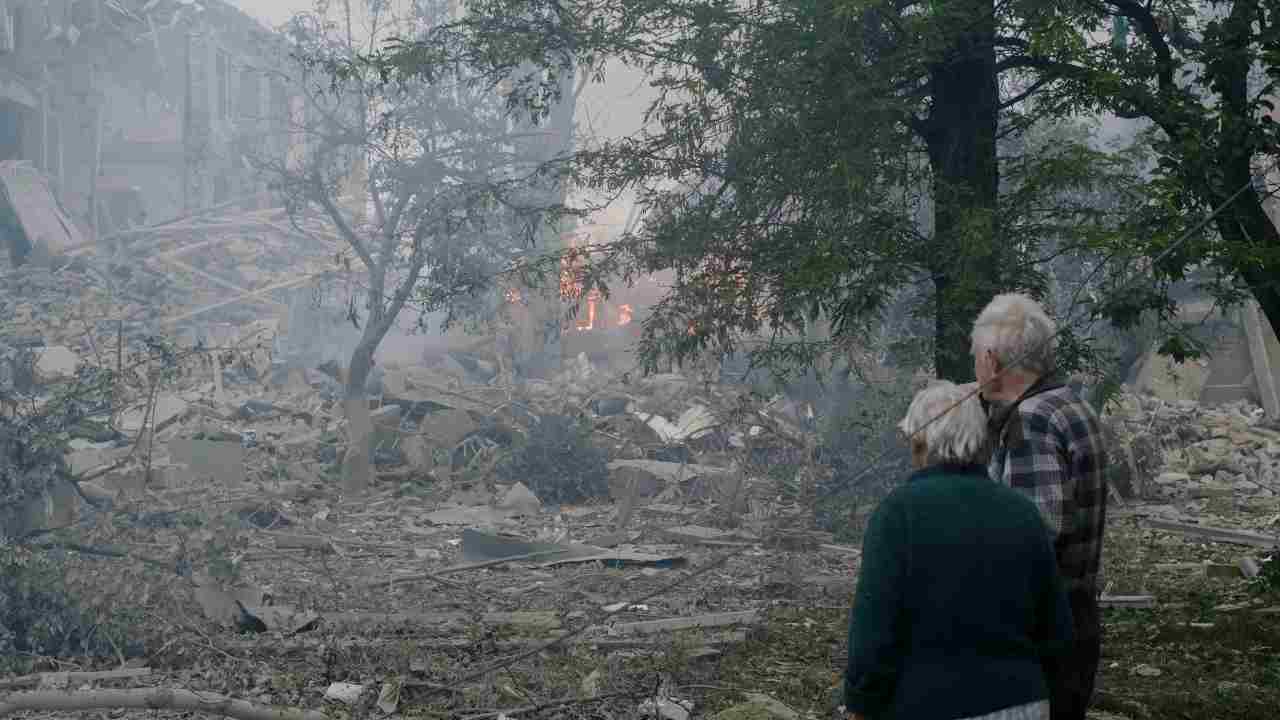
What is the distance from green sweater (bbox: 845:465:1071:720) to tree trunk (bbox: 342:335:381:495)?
13.5 m

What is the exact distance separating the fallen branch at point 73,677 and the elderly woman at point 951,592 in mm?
5176

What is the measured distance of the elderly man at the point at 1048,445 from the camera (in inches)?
132

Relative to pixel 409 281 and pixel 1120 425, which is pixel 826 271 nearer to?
pixel 409 281

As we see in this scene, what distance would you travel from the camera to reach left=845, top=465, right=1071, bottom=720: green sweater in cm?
271

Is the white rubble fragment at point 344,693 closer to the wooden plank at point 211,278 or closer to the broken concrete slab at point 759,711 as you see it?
the broken concrete slab at point 759,711

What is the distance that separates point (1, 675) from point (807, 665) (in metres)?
4.74

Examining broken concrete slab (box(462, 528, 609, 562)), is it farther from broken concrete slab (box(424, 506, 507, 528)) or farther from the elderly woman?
the elderly woman

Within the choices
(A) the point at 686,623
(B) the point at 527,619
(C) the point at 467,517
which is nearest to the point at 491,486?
(C) the point at 467,517

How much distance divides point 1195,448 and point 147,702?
621 inches

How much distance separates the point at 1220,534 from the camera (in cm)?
1198

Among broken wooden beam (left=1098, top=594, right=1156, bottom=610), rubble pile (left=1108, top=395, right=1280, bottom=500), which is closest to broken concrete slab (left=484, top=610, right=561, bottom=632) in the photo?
broken wooden beam (left=1098, top=594, right=1156, bottom=610)

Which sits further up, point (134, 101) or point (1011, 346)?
point (134, 101)

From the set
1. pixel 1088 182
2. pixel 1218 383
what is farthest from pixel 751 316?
pixel 1218 383

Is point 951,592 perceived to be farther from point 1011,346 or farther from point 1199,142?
point 1199,142
